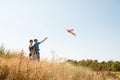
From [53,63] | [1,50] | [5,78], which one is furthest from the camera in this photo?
[1,50]

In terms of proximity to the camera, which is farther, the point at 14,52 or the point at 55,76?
the point at 14,52

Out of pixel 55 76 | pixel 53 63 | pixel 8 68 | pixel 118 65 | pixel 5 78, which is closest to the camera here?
pixel 5 78

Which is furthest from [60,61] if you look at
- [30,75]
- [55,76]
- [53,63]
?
[30,75]

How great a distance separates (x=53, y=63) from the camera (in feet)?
33.6

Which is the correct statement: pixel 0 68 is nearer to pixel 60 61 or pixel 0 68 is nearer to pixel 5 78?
pixel 5 78

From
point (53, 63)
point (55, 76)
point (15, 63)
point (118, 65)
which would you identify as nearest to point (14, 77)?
point (15, 63)

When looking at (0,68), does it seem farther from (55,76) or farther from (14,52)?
(14,52)

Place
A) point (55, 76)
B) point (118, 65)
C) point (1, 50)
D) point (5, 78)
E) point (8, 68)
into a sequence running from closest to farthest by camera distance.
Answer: point (5, 78)
point (8, 68)
point (55, 76)
point (1, 50)
point (118, 65)

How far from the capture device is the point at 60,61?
10.9 metres

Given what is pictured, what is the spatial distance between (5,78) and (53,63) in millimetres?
3756

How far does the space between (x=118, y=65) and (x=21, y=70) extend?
113ft

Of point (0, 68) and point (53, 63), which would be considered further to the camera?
point (53, 63)

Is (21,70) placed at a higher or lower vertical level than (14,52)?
lower

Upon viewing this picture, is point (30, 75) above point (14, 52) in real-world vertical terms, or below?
below
